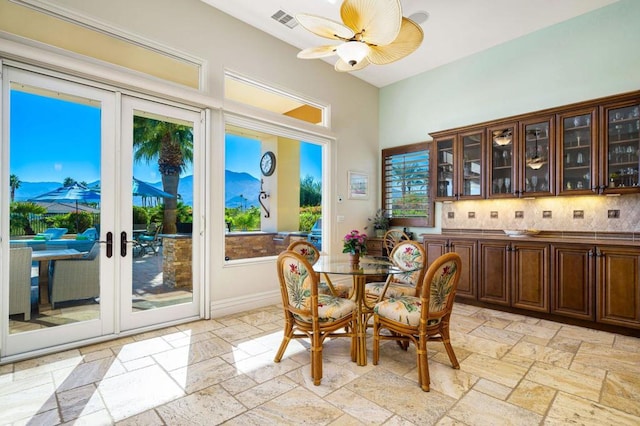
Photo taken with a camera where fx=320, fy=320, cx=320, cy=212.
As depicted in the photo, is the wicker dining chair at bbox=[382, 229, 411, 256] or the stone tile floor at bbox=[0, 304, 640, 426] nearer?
the stone tile floor at bbox=[0, 304, 640, 426]

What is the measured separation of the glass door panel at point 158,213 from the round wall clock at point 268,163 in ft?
3.67

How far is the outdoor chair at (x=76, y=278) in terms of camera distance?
311cm

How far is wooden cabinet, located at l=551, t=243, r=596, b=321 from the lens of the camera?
3.70 metres

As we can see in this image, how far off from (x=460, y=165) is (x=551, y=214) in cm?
140

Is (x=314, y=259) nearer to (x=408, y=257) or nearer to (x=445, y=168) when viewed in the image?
(x=408, y=257)

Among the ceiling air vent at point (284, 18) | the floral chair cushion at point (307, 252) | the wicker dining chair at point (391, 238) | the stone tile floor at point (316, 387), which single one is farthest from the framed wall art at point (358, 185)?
the stone tile floor at point (316, 387)

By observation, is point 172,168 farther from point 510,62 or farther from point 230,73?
point 510,62

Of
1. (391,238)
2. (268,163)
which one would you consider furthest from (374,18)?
(391,238)

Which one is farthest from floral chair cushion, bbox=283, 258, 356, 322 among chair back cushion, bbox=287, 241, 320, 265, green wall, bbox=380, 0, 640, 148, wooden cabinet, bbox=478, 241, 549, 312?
green wall, bbox=380, 0, 640, 148

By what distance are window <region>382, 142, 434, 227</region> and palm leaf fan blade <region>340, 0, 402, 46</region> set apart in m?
3.37

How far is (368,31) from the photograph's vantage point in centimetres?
267

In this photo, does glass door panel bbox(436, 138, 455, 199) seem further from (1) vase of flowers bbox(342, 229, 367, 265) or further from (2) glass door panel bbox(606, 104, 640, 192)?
(1) vase of flowers bbox(342, 229, 367, 265)

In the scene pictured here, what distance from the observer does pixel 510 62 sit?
4.82 m

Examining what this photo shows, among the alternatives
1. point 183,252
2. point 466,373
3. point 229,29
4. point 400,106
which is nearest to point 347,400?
point 466,373
